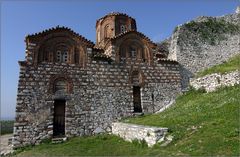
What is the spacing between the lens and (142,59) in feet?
65.2

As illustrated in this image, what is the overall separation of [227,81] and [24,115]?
13610 mm

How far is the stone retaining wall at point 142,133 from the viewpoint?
11.0m

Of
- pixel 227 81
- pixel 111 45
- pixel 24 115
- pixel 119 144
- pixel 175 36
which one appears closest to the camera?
pixel 119 144

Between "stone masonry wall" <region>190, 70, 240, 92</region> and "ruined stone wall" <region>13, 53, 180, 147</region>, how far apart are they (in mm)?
1810

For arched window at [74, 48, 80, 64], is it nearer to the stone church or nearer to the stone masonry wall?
the stone church

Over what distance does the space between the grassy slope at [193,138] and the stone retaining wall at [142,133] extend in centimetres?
35

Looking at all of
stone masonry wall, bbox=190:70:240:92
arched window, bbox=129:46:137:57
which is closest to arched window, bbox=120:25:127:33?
arched window, bbox=129:46:137:57

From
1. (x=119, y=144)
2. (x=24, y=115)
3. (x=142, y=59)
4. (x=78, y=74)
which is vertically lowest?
(x=119, y=144)

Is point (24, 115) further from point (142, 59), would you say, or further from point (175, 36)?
point (175, 36)

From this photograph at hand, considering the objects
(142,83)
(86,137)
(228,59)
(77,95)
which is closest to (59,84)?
(77,95)

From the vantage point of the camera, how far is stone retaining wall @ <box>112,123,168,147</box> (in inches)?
434

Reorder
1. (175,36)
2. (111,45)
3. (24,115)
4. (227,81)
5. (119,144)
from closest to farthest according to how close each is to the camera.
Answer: (119,144), (24,115), (227,81), (111,45), (175,36)

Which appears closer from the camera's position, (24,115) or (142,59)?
(24,115)

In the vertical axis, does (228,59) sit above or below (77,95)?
above
